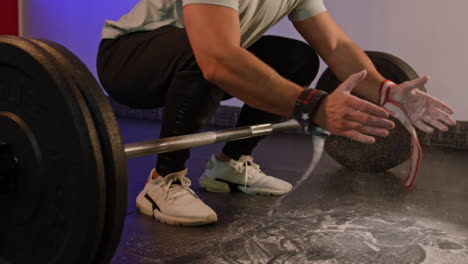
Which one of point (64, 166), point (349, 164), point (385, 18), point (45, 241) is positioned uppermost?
point (385, 18)

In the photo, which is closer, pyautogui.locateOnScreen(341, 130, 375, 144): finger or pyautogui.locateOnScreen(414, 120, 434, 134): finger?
pyautogui.locateOnScreen(341, 130, 375, 144): finger

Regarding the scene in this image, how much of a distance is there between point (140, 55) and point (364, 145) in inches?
37.4

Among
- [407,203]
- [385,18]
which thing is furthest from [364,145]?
[385,18]

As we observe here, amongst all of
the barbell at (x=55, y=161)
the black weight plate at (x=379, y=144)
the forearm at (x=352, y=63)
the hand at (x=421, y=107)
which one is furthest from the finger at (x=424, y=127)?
the barbell at (x=55, y=161)

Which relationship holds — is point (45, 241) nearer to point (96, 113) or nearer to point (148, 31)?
point (96, 113)

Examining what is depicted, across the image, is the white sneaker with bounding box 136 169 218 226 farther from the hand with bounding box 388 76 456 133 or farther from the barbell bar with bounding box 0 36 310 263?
the hand with bounding box 388 76 456 133

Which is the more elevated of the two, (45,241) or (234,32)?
(234,32)

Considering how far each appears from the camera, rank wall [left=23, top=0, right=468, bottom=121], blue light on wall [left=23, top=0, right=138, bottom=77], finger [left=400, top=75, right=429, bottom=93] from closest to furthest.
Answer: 1. finger [left=400, top=75, right=429, bottom=93]
2. wall [left=23, top=0, right=468, bottom=121]
3. blue light on wall [left=23, top=0, right=138, bottom=77]

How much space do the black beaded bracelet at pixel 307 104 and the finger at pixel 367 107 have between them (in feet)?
0.29

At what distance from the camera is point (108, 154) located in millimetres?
756

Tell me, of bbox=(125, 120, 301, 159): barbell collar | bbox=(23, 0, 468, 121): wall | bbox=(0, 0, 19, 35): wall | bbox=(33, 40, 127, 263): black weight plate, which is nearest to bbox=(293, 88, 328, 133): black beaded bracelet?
bbox=(125, 120, 301, 159): barbell collar

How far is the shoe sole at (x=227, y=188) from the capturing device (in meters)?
1.58

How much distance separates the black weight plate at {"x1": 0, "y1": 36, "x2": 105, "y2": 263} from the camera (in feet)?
2.45

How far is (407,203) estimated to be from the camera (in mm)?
1514
